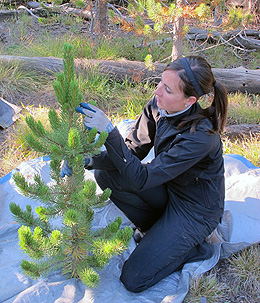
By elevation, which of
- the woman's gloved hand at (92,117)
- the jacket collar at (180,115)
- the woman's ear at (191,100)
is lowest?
the jacket collar at (180,115)

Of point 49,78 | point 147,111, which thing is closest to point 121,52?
point 49,78

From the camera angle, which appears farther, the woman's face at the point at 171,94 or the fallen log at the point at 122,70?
the fallen log at the point at 122,70

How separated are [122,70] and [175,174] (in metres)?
3.03

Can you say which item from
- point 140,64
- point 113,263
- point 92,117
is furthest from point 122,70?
point 92,117

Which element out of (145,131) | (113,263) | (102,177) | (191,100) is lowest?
(113,263)

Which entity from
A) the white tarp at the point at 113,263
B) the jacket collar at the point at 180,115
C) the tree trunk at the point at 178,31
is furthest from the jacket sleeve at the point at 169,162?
the tree trunk at the point at 178,31

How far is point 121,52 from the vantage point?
5129 millimetres

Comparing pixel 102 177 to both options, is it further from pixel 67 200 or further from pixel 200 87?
pixel 200 87

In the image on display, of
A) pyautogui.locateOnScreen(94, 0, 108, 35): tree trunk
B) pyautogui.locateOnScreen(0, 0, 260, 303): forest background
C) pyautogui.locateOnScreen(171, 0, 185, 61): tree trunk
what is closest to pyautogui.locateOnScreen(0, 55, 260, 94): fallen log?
pyautogui.locateOnScreen(0, 0, 260, 303): forest background

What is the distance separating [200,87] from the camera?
1735 mm

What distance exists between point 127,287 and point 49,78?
10.7ft

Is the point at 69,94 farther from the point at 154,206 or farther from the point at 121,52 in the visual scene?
the point at 121,52

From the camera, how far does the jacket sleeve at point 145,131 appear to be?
209 cm

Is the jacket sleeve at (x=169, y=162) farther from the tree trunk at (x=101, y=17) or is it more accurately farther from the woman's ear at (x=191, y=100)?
the tree trunk at (x=101, y=17)
